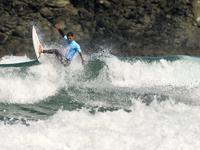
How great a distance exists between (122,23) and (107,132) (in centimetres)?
1703

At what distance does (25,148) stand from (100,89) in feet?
13.4

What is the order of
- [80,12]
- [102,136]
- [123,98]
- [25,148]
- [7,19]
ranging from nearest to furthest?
[25,148]
[102,136]
[123,98]
[7,19]
[80,12]

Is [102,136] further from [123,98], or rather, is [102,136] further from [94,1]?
[94,1]

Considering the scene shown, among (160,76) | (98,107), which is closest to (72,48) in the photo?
(98,107)

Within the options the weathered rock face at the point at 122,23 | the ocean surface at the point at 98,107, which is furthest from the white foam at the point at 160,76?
the weathered rock face at the point at 122,23

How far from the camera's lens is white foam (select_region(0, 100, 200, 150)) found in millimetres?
3586

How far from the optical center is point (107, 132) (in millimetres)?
3969

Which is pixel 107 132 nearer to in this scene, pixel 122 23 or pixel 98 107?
pixel 98 107

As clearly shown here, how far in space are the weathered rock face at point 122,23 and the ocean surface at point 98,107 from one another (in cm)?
1006

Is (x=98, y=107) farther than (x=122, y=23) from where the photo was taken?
No

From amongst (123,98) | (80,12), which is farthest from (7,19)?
(123,98)

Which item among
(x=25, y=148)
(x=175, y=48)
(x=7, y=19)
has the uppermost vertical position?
(x=25, y=148)

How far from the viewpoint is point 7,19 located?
61.6ft

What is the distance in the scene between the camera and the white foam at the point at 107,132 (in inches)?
141
